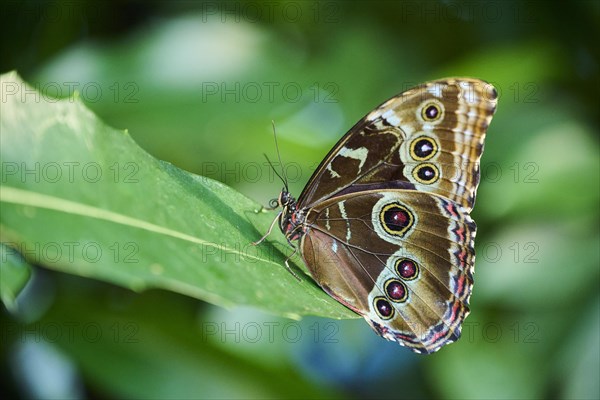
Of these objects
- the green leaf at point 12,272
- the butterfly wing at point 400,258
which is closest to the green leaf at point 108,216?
the green leaf at point 12,272

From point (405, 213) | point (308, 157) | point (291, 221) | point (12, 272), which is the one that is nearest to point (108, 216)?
point (12, 272)

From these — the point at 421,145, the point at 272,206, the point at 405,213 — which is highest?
the point at 421,145

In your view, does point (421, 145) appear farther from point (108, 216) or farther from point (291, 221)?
point (108, 216)

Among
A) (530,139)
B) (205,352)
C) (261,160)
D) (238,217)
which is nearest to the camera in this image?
(238,217)

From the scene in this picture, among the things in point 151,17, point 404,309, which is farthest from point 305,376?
point 151,17

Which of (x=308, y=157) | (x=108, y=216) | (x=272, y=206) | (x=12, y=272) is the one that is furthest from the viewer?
(x=308, y=157)

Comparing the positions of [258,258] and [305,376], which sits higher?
[258,258]

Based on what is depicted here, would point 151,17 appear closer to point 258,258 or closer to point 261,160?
point 261,160
